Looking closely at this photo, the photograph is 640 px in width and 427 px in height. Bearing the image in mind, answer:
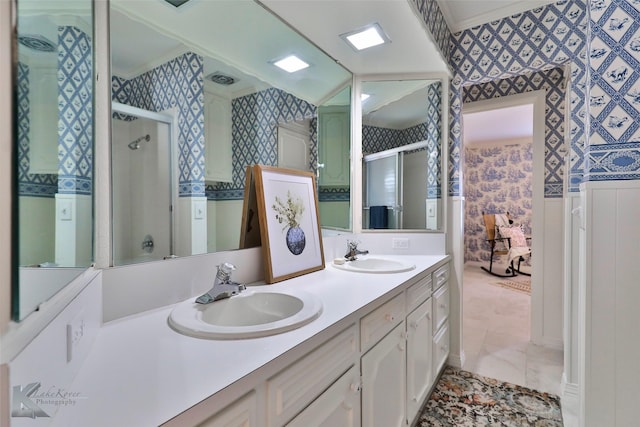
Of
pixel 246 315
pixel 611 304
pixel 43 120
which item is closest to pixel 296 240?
pixel 246 315

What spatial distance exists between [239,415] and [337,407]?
0.41 metres

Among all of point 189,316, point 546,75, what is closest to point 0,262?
point 189,316

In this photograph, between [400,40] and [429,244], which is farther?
[429,244]

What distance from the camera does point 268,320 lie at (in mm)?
1093

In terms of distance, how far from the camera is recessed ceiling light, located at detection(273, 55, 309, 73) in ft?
5.19

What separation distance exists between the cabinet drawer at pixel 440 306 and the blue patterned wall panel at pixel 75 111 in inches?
71.1

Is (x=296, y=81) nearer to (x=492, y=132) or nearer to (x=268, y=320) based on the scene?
(x=268, y=320)

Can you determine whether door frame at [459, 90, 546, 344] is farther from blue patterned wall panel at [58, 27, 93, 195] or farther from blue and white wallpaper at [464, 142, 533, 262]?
blue and white wallpaper at [464, 142, 533, 262]

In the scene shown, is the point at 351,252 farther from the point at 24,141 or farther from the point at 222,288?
the point at 24,141

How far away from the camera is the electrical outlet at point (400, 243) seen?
2168 mm

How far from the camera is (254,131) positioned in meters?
1.40

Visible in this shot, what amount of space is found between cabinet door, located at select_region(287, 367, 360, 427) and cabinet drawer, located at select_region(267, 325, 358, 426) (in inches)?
0.8

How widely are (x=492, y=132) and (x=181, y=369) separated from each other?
5846mm

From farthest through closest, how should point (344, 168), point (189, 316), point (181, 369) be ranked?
point (344, 168)
point (189, 316)
point (181, 369)
